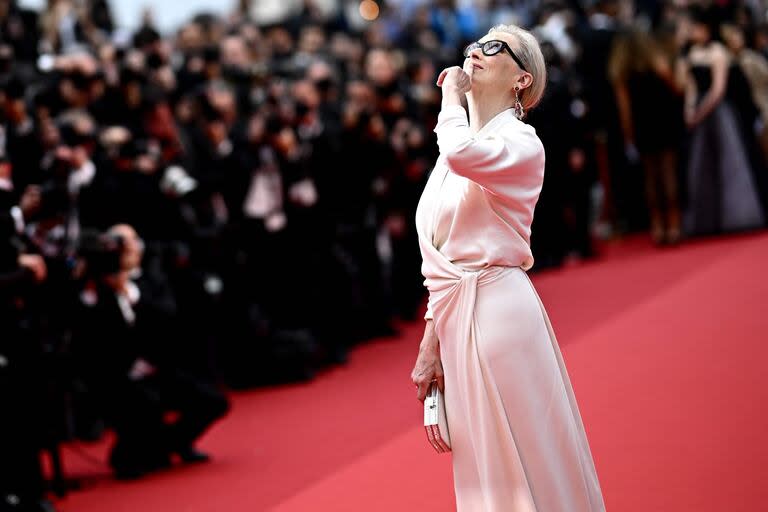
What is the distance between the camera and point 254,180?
316 inches

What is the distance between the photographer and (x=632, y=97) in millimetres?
10430

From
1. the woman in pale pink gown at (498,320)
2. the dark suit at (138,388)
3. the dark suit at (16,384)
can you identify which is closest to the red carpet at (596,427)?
the dark suit at (138,388)

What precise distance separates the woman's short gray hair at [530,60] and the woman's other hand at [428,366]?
74cm

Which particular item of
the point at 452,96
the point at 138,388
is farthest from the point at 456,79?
the point at 138,388

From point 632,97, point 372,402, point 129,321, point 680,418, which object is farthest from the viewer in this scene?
point 632,97

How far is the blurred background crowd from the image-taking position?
580 centimetres

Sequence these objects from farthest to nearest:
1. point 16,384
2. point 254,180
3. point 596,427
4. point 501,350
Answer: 1. point 254,180
2. point 16,384
3. point 596,427
4. point 501,350

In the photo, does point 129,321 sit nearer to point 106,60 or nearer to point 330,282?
point 330,282

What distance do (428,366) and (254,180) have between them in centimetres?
491

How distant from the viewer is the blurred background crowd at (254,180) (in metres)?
5.80

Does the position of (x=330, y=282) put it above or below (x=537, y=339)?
below

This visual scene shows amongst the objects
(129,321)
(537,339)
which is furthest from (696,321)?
(537,339)

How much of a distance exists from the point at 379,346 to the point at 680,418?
355 cm

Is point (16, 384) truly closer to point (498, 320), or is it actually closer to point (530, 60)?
point (498, 320)
